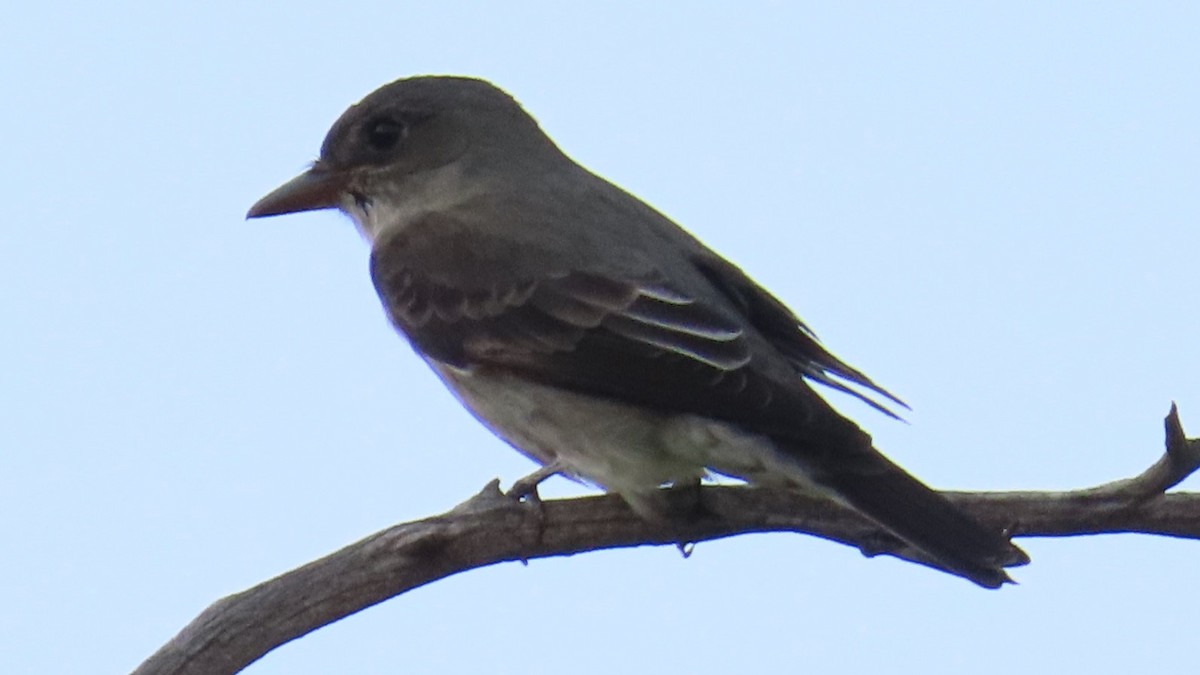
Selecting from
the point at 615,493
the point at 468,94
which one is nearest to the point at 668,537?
the point at 615,493

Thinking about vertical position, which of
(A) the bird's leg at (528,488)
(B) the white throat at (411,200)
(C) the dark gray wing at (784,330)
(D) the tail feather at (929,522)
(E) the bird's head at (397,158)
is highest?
(E) the bird's head at (397,158)

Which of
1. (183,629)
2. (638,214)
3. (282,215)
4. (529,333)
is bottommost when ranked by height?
(183,629)

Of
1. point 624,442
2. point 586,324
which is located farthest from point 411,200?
point 624,442

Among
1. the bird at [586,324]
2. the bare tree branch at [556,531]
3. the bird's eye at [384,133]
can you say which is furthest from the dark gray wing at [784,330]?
the bird's eye at [384,133]

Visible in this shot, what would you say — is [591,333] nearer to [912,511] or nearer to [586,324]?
[586,324]

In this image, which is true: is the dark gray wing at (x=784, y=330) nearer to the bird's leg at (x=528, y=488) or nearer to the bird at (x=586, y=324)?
the bird at (x=586, y=324)

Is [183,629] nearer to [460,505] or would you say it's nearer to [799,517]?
[460,505]

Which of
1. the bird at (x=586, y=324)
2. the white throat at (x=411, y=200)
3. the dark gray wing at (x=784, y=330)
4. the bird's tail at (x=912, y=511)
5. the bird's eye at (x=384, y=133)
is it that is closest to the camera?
the bird's tail at (x=912, y=511)

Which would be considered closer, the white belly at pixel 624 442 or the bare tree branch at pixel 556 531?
the bare tree branch at pixel 556 531
